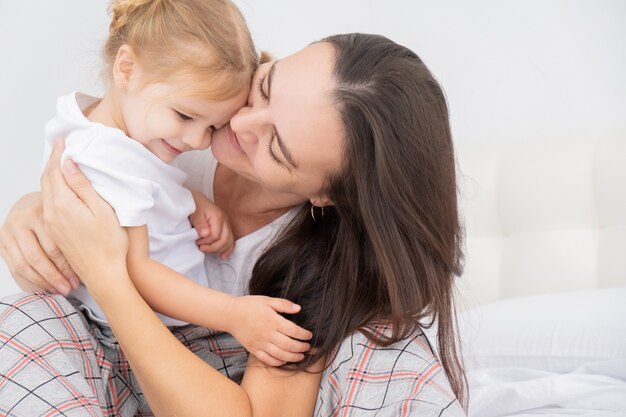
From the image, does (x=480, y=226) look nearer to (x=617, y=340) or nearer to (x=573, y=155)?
(x=573, y=155)

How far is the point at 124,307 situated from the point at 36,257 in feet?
0.73

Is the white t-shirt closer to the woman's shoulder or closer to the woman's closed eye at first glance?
A: the woman's closed eye

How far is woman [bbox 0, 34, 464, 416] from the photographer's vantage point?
1527 millimetres

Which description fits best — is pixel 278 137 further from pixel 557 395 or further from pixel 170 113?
pixel 557 395

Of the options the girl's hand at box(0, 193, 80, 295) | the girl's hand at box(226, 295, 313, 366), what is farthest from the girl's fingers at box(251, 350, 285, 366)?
the girl's hand at box(0, 193, 80, 295)

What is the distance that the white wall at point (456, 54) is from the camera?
2.63 m

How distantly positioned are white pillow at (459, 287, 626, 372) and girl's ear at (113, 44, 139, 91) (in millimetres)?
1108

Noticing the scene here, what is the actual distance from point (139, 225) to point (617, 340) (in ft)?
3.87

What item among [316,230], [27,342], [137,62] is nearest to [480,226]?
[316,230]

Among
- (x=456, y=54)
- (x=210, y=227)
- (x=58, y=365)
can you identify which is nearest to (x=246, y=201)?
(x=210, y=227)

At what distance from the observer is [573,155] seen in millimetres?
2494

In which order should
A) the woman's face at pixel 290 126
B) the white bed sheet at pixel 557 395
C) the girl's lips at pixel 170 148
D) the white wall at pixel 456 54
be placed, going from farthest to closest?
the white wall at pixel 456 54 < the white bed sheet at pixel 557 395 < the girl's lips at pixel 170 148 < the woman's face at pixel 290 126

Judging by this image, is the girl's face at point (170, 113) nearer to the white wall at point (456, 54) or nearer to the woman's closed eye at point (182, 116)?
the woman's closed eye at point (182, 116)

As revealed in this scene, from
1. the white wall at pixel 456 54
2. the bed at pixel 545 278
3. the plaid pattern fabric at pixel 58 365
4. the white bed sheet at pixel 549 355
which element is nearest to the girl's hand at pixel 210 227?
the plaid pattern fabric at pixel 58 365
